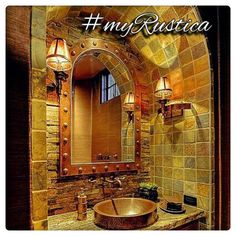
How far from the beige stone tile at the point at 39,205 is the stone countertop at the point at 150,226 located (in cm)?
47

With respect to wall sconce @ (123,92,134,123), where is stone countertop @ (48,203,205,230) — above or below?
below

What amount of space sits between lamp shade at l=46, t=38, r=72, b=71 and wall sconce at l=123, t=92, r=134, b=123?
1.71 feet

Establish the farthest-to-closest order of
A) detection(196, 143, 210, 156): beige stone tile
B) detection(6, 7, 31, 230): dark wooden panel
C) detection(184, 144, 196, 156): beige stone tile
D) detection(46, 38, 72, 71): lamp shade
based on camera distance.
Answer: detection(184, 144, 196, 156): beige stone tile
detection(196, 143, 210, 156): beige stone tile
detection(46, 38, 72, 71): lamp shade
detection(6, 7, 31, 230): dark wooden panel

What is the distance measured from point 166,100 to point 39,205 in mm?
1011

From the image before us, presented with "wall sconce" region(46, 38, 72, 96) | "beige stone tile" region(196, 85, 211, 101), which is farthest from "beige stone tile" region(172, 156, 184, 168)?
"wall sconce" region(46, 38, 72, 96)

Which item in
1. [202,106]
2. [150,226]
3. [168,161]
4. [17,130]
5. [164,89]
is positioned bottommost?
[150,226]

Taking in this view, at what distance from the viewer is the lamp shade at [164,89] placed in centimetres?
129

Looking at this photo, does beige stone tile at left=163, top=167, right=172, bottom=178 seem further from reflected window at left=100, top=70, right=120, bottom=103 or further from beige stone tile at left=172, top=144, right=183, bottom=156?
reflected window at left=100, top=70, right=120, bottom=103

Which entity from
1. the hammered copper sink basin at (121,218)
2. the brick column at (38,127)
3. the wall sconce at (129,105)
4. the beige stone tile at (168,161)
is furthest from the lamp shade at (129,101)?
the brick column at (38,127)

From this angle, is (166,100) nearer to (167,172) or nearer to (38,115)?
(167,172)

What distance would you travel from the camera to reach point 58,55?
38.3 inches

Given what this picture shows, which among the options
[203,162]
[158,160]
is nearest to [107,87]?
[158,160]

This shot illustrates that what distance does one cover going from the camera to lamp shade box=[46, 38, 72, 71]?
Answer: 97 centimetres

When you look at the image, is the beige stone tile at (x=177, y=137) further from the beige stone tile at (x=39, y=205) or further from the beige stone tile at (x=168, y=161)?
the beige stone tile at (x=39, y=205)
